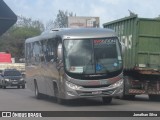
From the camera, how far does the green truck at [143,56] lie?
21547 millimetres

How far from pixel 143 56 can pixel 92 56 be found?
3186 mm

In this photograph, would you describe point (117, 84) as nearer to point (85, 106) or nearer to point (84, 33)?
point (85, 106)

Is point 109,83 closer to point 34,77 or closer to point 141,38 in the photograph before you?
point 141,38

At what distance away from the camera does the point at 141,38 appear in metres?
21.7

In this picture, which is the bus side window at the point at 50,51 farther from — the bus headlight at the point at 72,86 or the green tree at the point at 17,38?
Answer: the green tree at the point at 17,38

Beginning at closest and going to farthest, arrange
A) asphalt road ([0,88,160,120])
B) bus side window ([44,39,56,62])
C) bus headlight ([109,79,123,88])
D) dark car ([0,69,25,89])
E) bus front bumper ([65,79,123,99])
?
asphalt road ([0,88,160,120]) < bus front bumper ([65,79,123,99]) < bus headlight ([109,79,123,88]) < bus side window ([44,39,56,62]) < dark car ([0,69,25,89])

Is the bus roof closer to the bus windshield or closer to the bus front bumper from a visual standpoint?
the bus windshield

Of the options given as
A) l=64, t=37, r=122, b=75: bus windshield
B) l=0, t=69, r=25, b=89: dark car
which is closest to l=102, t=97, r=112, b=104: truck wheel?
l=64, t=37, r=122, b=75: bus windshield

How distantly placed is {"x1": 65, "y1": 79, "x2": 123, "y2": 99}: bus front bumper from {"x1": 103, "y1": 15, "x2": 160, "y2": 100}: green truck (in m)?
2.52

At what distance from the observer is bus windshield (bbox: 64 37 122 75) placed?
19.2 metres

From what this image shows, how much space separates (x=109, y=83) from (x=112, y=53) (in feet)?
3.88

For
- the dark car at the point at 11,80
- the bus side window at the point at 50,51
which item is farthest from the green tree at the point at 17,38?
the bus side window at the point at 50,51

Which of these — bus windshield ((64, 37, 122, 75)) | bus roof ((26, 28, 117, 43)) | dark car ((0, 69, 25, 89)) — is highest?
bus roof ((26, 28, 117, 43))

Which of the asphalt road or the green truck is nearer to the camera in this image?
the asphalt road
